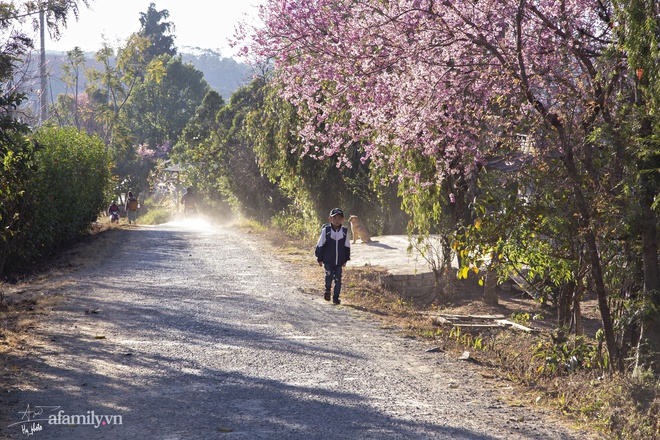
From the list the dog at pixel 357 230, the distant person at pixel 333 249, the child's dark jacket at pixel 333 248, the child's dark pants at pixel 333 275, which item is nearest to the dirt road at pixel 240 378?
the child's dark pants at pixel 333 275

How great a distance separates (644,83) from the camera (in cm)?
652

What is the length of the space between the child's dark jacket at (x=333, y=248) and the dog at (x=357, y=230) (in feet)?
30.1

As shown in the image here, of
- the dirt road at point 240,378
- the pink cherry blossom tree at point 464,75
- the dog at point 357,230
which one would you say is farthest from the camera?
the dog at point 357,230

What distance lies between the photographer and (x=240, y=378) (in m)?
7.19

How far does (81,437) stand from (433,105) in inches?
263

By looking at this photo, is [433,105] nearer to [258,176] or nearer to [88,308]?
[88,308]

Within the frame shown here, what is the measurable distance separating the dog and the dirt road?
30.8 ft

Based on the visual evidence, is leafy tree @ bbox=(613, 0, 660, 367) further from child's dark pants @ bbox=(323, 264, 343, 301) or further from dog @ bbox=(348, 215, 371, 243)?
dog @ bbox=(348, 215, 371, 243)

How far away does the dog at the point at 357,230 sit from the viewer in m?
22.1

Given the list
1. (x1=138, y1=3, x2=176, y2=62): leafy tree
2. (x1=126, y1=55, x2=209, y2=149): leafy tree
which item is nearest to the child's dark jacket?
(x1=126, y1=55, x2=209, y2=149): leafy tree

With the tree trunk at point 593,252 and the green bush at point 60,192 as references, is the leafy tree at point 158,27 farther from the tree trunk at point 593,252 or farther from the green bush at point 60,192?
the tree trunk at point 593,252

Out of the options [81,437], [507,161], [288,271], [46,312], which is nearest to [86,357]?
[81,437]

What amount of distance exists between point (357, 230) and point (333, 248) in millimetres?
9478

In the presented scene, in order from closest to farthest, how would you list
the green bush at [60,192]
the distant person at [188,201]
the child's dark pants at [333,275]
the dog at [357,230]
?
the child's dark pants at [333,275] → the green bush at [60,192] → the dog at [357,230] → the distant person at [188,201]
